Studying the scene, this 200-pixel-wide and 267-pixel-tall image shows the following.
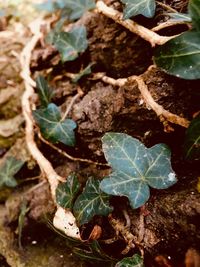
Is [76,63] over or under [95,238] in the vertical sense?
over

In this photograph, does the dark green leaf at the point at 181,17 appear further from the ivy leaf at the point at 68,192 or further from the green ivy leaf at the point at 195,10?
the ivy leaf at the point at 68,192

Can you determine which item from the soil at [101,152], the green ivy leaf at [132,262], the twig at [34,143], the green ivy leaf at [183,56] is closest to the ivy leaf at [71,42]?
the soil at [101,152]

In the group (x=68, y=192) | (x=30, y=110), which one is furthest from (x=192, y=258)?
(x=30, y=110)

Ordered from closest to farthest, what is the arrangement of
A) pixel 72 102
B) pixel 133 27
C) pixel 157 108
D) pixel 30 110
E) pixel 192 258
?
pixel 192 258
pixel 157 108
pixel 133 27
pixel 72 102
pixel 30 110

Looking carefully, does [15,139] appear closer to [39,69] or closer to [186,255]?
[39,69]

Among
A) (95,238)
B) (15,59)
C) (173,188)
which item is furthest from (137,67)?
(15,59)

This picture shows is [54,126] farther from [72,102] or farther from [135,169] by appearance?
[135,169]
